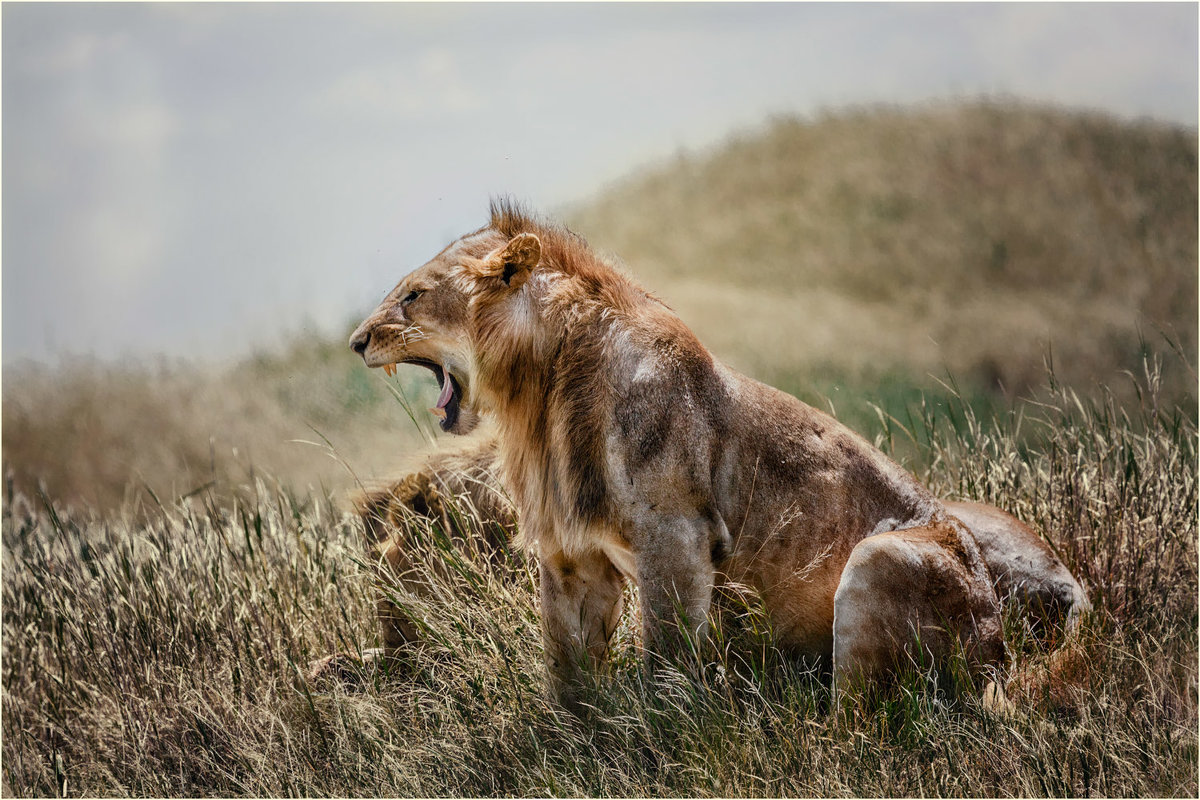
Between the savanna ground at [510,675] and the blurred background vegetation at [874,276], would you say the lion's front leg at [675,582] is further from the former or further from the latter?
the blurred background vegetation at [874,276]

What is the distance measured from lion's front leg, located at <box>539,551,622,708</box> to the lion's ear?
1.19 metres

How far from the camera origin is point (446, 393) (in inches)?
198

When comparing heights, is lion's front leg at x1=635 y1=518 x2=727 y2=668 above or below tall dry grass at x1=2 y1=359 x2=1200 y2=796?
Result: above

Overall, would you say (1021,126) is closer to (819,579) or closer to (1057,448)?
(1057,448)

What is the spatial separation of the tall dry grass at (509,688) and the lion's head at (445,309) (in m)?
1.29

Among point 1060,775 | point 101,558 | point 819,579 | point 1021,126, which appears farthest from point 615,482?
point 1021,126

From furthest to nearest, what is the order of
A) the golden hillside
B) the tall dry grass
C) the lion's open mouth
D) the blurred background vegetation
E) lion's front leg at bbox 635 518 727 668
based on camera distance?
1. the golden hillside
2. the blurred background vegetation
3. the lion's open mouth
4. the tall dry grass
5. lion's front leg at bbox 635 518 727 668

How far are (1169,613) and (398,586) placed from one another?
401 cm

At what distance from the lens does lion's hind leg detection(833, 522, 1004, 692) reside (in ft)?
15.5

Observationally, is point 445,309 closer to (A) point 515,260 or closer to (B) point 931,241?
(A) point 515,260

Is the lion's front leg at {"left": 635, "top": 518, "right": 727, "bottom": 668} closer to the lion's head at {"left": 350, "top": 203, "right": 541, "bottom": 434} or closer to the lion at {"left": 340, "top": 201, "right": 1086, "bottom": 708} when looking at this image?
the lion at {"left": 340, "top": 201, "right": 1086, "bottom": 708}

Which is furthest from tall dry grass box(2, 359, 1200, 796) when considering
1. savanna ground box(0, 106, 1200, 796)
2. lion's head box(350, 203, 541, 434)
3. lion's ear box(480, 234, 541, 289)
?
lion's ear box(480, 234, 541, 289)

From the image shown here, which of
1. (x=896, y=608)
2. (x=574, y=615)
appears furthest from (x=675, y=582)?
(x=896, y=608)

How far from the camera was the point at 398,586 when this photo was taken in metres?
5.86
